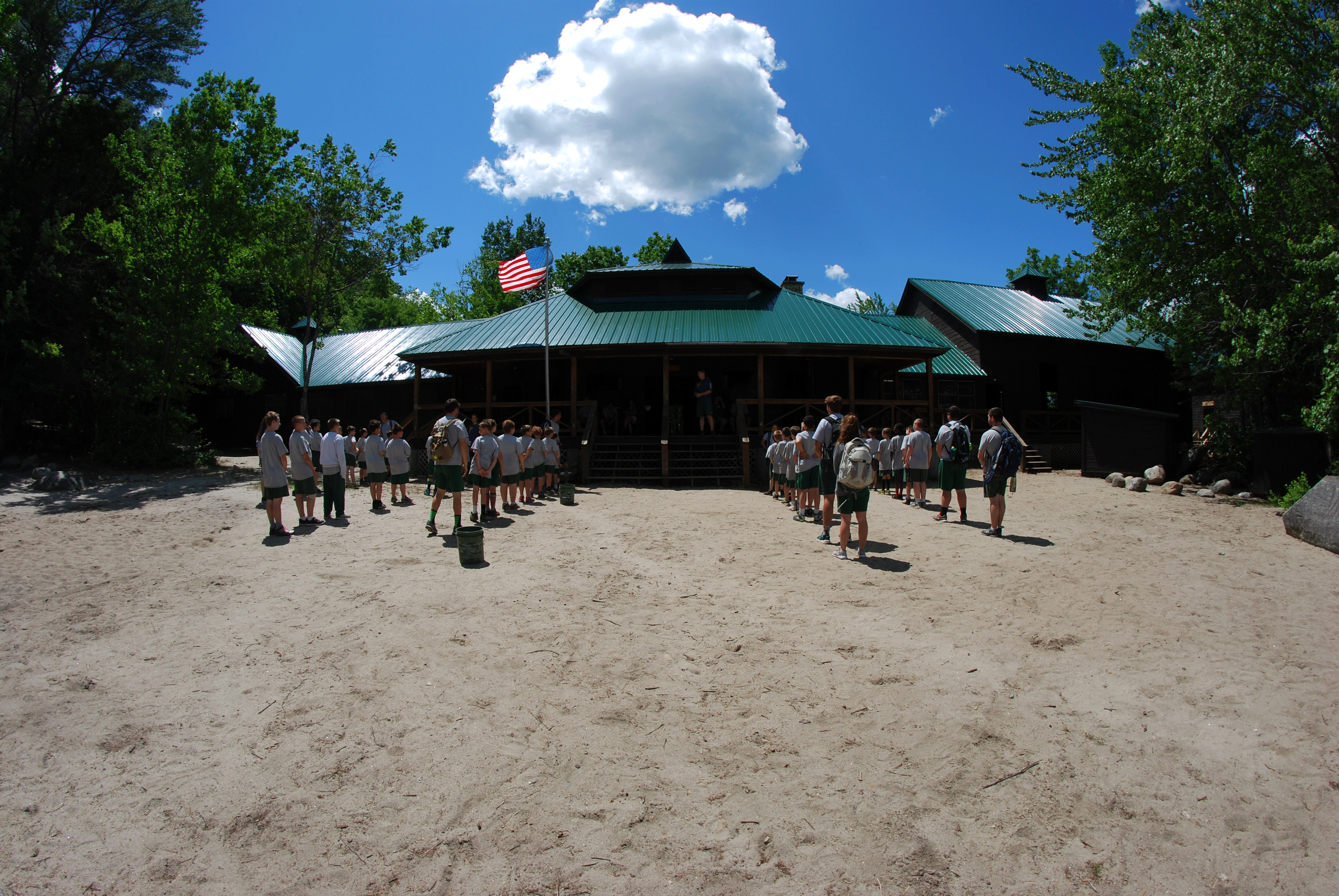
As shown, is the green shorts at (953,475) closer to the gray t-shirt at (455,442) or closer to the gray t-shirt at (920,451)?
the gray t-shirt at (920,451)

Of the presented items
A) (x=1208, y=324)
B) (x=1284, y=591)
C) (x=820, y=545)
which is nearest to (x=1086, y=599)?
(x=1284, y=591)

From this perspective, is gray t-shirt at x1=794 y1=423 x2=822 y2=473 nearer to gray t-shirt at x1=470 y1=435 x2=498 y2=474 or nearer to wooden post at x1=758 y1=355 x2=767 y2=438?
gray t-shirt at x1=470 y1=435 x2=498 y2=474

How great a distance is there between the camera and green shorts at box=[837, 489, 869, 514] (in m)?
7.74

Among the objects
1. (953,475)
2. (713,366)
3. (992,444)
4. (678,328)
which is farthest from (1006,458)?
(713,366)

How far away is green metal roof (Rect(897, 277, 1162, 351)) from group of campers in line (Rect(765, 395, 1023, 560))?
12.6m

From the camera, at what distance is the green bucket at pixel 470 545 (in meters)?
7.68

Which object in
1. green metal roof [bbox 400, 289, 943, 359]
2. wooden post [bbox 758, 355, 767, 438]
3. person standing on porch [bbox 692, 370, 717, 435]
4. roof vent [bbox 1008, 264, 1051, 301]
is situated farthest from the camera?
roof vent [bbox 1008, 264, 1051, 301]

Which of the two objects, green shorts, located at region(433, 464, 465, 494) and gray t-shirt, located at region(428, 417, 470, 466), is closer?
gray t-shirt, located at region(428, 417, 470, 466)

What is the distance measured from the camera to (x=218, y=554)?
834 centimetres

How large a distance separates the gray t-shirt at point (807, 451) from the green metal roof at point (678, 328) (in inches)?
258

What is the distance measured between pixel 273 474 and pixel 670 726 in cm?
763

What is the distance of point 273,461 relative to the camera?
9.27 meters

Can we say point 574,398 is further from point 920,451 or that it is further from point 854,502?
point 854,502

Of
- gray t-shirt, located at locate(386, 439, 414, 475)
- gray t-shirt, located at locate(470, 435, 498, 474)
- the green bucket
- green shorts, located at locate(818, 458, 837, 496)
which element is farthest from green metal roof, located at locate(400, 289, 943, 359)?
the green bucket
